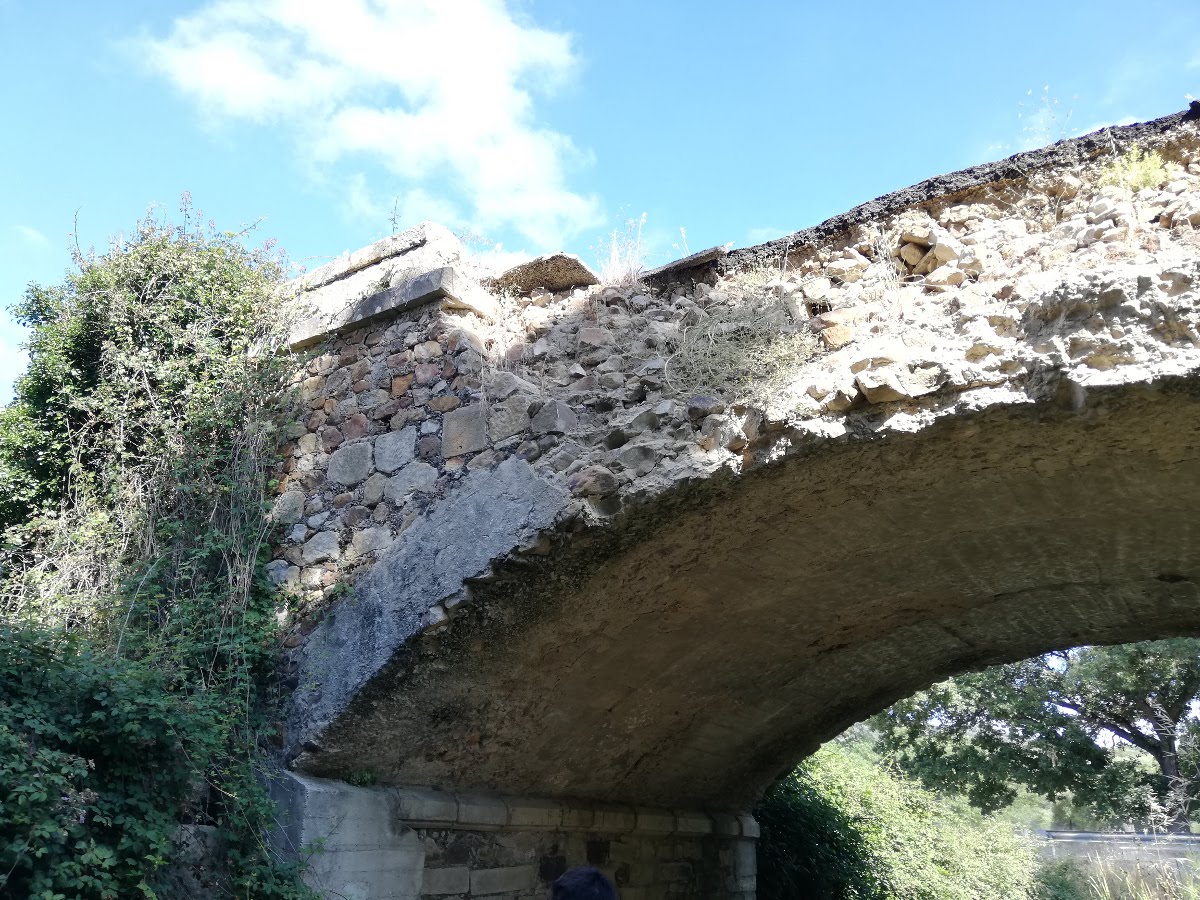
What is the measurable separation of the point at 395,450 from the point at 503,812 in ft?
6.75

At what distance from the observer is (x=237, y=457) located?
16.4 ft

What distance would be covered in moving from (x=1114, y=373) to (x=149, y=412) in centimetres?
457

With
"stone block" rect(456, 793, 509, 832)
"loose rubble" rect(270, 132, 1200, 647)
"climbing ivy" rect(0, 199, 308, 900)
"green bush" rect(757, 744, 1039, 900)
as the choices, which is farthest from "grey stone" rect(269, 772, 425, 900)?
"green bush" rect(757, 744, 1039, 900)

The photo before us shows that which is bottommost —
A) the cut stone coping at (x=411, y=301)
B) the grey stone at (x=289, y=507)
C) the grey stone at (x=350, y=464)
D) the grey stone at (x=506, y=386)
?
the grey stone at (x=289, y=507)

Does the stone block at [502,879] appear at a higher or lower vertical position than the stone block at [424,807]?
lower

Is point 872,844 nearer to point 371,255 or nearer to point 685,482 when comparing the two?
point 685,482

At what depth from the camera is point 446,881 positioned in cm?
479

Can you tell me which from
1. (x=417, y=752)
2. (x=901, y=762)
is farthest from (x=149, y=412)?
(x=901, y=762)

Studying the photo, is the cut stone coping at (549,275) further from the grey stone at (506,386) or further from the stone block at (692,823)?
the stone block at (692,823)

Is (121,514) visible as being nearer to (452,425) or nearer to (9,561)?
(9,561)

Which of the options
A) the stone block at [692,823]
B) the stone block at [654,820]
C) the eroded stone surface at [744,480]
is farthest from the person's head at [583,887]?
the stone block at [692,823]

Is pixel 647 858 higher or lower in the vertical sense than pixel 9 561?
lower

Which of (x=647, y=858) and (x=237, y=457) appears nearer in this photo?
(x=237, y=457)

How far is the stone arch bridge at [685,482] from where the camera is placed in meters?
3.44
